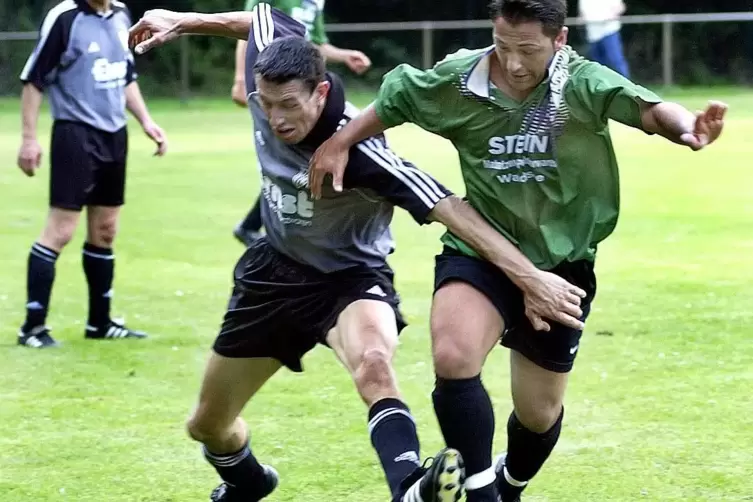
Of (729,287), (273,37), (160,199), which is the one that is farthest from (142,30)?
(160,199)

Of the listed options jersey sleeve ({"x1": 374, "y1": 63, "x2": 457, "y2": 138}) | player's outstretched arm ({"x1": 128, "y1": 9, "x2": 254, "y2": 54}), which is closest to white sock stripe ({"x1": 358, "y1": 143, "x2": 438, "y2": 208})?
jersey sleeve ({"x1": 374, "y1": 63, "x2": 457, "y2": 138})

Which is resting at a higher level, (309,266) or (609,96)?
(609,96)

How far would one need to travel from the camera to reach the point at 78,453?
577 cm

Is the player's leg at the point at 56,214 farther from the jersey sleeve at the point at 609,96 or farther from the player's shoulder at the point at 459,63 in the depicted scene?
the jersey sleeve at the point at 609,96

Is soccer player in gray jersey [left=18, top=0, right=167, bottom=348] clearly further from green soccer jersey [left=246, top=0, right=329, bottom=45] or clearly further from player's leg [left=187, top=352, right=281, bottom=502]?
player's leg [left=187, top=352, right=281, bottom=502]

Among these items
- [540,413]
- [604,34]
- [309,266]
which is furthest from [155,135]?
[604,34]

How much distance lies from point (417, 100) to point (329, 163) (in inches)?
13.7

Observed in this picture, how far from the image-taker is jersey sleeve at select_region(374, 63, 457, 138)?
14.4 feet

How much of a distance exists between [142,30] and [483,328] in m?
1.86

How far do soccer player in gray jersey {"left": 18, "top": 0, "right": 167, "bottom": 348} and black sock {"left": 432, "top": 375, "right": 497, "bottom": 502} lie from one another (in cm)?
409

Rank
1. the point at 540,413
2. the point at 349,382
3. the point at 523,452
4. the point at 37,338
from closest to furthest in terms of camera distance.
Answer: the point at 540,413 → the point at 523,452 → the point at 349,382 → the point at 37,338

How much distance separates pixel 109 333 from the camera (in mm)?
8141

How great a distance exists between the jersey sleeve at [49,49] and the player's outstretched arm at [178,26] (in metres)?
2.53

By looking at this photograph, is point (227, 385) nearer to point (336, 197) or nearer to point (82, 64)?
point (336, 197)
